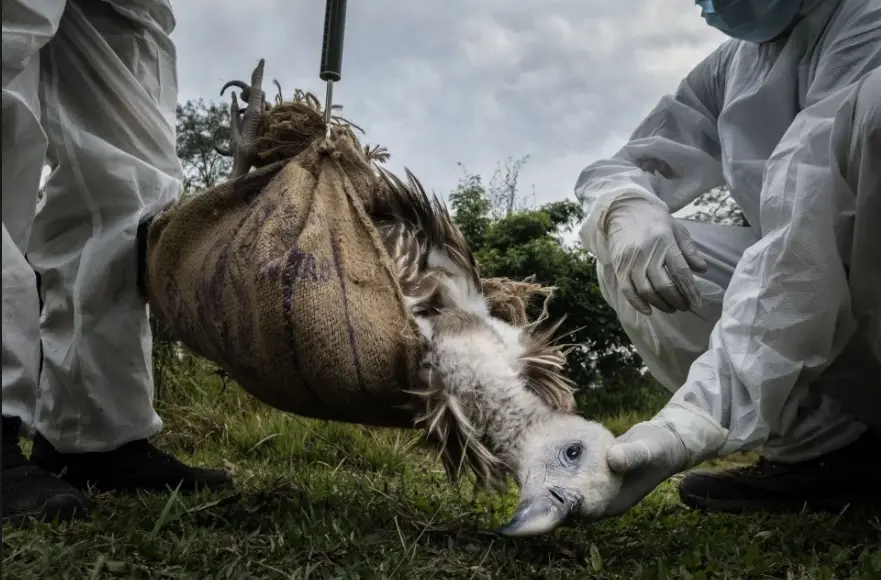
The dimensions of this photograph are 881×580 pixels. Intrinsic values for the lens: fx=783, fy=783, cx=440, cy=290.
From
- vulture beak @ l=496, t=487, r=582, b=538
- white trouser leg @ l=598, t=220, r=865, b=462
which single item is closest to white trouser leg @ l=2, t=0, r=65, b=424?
vulture beak @ l=496, t=487, r=582, b=538

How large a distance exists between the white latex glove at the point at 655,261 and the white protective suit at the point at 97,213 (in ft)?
3.46

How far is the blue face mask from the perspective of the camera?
183 centimetres

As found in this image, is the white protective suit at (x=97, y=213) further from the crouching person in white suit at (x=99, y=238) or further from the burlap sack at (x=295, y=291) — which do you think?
the burlap sack at (x=295, y=291)

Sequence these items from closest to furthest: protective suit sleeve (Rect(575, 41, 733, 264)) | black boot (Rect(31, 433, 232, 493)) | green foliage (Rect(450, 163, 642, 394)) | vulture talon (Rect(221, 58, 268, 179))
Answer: vulture talon (Rect(221, 58, 268, 179)), black boot (Rect(31, 433, 232, 493)), protective suit sleeve (Rect(575, 41, 733, 264)), green foliage (Rect(450, 163, 642, 394))

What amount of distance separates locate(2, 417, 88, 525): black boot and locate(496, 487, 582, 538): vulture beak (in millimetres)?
826

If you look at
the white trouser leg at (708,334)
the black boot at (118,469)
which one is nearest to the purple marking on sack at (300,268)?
the black boot at (118,469)

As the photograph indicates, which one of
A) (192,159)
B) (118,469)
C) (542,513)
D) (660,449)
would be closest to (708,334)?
(660,449)

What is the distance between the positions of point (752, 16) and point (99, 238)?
1584 mm

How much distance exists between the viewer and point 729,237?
2199 millimetres

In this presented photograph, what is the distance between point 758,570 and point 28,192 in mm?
1427

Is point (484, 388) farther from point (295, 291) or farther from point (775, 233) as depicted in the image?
point (775, 233)

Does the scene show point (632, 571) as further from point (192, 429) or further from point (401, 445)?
point (192, 429)

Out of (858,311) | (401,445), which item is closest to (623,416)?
(401,445)

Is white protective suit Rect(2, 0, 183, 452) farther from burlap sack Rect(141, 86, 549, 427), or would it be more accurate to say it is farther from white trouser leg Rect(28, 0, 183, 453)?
burlap sack Rect(141, 86, 549, 427)
